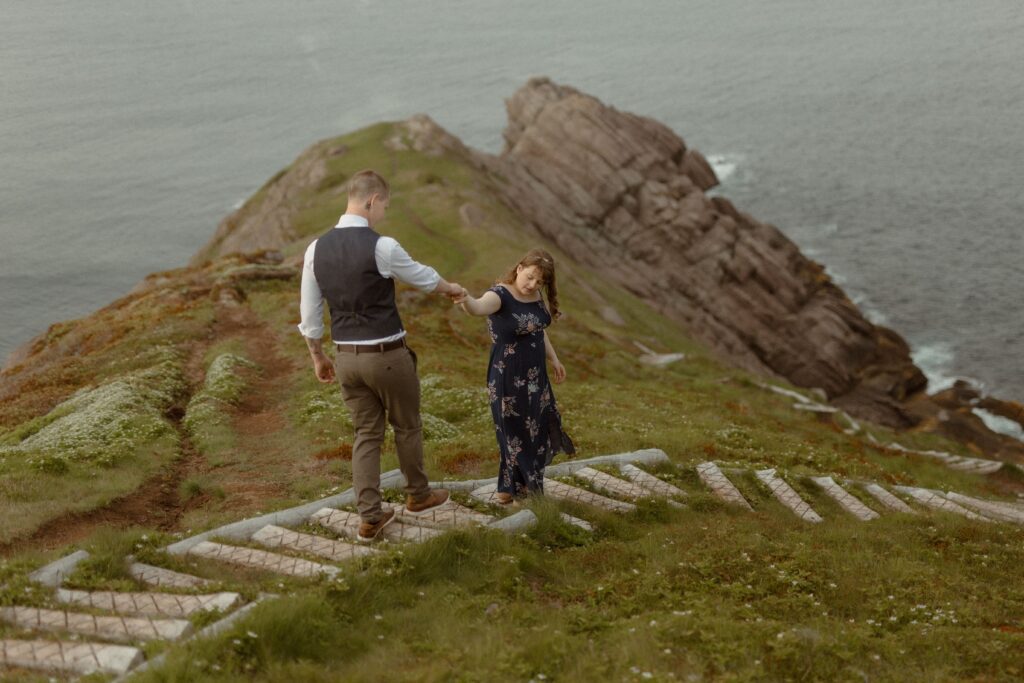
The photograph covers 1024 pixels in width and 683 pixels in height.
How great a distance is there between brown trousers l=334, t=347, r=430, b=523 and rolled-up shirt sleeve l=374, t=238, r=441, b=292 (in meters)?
1.15

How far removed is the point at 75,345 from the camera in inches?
1592

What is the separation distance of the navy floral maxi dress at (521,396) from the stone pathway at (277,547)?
0.77 meters

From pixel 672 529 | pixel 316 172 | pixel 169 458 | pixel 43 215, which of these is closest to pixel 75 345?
pixel 169 458

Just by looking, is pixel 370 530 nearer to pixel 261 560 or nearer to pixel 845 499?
pixel 261 560

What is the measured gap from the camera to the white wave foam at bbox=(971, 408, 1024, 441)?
58.2 m

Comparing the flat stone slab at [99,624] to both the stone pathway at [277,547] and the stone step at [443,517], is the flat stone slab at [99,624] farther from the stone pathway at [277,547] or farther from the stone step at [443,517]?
the stone step at [443,517]

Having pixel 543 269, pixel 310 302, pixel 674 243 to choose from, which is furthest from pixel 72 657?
pixel 674 243

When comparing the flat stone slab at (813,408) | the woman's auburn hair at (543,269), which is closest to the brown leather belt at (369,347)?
the woman's auburn hair at (543,269)

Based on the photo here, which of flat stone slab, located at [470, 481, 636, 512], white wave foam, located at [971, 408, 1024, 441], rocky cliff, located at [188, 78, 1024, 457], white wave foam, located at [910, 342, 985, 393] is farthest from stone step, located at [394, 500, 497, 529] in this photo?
white wave foam, located at [910, 342, 985, 393]

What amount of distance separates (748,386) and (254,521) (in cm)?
3813

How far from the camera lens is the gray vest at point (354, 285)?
40.5 ft

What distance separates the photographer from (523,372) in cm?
1498

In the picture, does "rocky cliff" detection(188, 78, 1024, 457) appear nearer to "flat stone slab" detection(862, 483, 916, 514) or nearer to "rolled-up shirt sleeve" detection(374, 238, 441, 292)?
"flat stone slab" detection(862, 483, 916, 514)

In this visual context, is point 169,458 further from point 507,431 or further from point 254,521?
point 507,431
